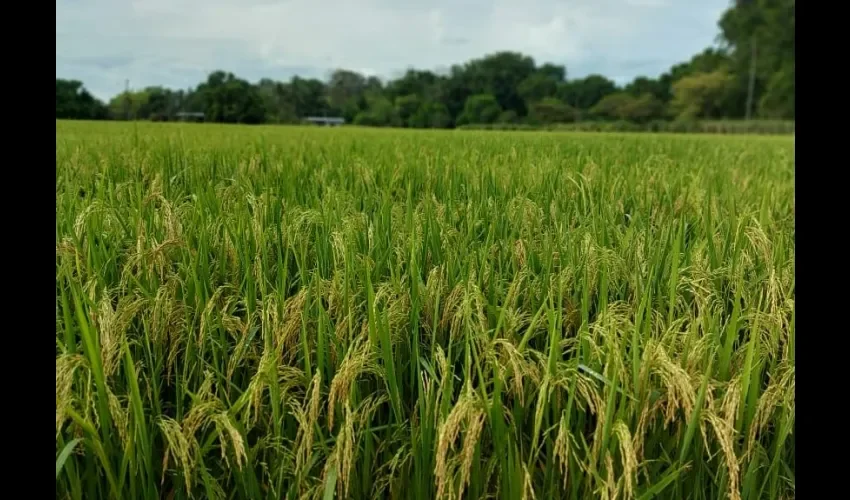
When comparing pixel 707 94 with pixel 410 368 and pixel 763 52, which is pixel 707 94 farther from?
pixel 410 368

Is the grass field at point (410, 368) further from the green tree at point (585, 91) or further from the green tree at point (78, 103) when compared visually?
the green tree at point (585, 91)

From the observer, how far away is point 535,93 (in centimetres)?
6038

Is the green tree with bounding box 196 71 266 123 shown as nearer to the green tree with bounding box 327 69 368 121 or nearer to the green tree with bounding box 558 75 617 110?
the green tree with bounding box 327 69 368 121

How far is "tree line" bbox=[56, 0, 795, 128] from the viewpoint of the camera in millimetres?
42469

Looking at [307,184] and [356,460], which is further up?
[307,184]

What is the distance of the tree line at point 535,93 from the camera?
4247 cm

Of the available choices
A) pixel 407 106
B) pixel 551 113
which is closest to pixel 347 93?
pixel 407 106

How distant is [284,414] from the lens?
1159 mm

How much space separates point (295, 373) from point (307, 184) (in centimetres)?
218
